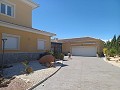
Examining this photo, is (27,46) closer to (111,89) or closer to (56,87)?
(56,87)

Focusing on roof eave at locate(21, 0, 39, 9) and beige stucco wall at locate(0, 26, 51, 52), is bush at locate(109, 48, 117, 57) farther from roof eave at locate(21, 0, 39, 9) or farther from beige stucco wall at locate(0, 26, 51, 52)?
roof eave at locate(21, 0, 39, 9)

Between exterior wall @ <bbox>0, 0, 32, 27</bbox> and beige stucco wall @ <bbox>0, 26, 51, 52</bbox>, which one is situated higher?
exterior wall @ <bbox>0, 0, 32, 27</bbox>

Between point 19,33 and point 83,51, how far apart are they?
96.2ft

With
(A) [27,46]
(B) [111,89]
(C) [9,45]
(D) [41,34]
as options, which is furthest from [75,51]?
(B) [111,89]

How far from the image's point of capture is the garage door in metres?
43.8

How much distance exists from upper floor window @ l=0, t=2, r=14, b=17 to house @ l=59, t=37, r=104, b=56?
28.9 meters

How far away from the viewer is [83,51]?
45.2m

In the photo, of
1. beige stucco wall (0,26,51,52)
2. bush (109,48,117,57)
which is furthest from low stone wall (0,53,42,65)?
bush (109,48,117,57)

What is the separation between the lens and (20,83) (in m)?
8.55

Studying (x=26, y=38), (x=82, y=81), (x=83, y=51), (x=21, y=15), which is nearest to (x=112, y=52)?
(x=83, y=51)

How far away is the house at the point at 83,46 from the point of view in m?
43.6

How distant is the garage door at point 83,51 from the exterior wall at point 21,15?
25.4 meters

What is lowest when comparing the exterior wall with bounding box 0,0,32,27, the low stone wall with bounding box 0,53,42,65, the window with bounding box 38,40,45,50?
the low stone wall with bounding box 0,53,42,65

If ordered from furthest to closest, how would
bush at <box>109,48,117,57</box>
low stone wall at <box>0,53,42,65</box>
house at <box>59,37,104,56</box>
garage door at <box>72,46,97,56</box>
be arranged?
garage door at <box>72,46,97,56</box>
house at <box>59,37,104,56</box>
bush at <box>109,48,117,57</box>
low stone wall at <box>0,53,42,65</box>
